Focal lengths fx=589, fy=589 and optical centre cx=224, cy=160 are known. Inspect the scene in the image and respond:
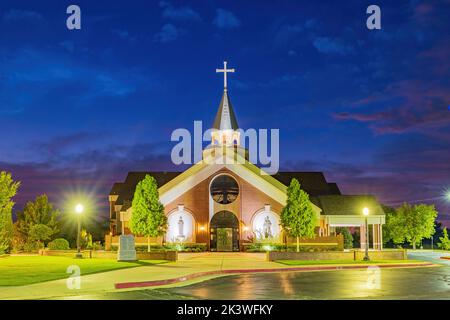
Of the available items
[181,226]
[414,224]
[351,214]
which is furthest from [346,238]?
[181,226]

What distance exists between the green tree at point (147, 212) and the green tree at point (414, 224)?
1284 inches

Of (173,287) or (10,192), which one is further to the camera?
(10,192)

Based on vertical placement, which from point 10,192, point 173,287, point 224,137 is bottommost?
point 173,287

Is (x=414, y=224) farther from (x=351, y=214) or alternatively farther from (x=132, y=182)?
(x=132, y=182)

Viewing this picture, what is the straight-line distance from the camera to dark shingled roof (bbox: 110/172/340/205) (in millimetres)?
62375

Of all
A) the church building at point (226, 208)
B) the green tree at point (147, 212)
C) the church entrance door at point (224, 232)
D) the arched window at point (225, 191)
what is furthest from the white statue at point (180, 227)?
the green tree at point (147, 212)

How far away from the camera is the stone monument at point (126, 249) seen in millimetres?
34594

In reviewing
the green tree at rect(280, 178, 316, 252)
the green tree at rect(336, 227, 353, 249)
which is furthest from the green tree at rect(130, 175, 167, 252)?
the green tree at rect(336, 227, 353, 249)

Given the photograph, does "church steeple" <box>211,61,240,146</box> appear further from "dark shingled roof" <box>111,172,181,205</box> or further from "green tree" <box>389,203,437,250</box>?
"green tree" <box>389,203,437,250</box>

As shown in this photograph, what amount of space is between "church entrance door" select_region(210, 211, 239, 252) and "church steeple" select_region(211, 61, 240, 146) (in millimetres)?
10384
